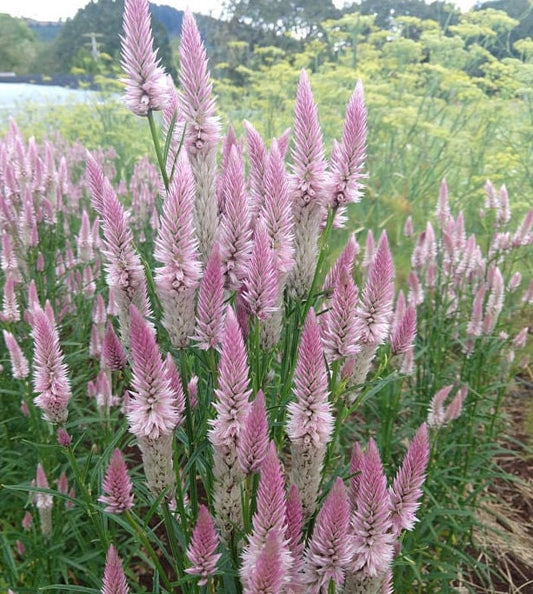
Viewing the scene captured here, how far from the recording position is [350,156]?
1.35 metres

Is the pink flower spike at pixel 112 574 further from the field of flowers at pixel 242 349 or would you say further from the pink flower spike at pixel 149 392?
the pink flower spike at pixel 149 392

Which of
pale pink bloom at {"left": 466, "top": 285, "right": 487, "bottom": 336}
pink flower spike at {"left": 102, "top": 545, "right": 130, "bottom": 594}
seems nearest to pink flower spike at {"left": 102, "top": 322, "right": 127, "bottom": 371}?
pink flower spike at {"left": 102, "top": 545, "right": 130, "bottom": 594}

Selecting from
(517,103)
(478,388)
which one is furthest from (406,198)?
(478,388)

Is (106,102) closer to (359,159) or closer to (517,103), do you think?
(517,103)

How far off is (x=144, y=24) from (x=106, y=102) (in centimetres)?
1259

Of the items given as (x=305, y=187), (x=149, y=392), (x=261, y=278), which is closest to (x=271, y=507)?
(x=149, y=392)

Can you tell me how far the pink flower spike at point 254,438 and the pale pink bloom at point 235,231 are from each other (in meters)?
0.33

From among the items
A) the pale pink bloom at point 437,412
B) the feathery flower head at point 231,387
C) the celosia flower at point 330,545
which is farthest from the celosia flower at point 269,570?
the pale pink bloom at point 437,412

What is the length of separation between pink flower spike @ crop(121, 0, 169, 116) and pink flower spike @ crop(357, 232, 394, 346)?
66 centimetres

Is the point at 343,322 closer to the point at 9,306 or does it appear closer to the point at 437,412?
the point at 437,412

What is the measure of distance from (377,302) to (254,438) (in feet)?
1.69

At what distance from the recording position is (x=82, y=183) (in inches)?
238

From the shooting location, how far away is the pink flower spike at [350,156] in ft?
A: 4.34

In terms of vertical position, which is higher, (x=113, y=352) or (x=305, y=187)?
(x=305, y=187)
